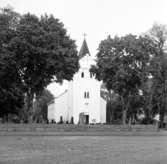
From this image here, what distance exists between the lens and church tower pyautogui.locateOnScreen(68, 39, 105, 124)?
3039 inches

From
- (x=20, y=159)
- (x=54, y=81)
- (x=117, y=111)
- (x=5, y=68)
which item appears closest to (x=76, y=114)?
(x=117, y=111)

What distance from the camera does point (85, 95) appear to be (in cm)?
7800

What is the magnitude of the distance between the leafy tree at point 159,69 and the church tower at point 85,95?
15.2m

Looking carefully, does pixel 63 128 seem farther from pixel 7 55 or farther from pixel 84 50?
pixel 84 50

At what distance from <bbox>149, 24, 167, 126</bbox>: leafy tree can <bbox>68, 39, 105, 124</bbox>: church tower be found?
15.2m

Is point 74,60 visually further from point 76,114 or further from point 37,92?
point 76,114

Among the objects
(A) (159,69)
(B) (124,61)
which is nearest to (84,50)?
(A) (159,69)

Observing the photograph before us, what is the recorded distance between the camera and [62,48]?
5053cm

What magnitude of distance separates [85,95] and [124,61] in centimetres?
2312

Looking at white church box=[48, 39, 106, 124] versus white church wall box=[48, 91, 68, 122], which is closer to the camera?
white church box=[48, 39, 106, 124]

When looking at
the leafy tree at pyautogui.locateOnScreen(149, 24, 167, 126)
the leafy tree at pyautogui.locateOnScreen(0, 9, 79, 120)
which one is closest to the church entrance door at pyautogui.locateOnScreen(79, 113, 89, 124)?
the leafy tree at pyautogui.locateOnScreen(149, 24, 167, 126)

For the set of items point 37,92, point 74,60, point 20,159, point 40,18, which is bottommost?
point 20,159

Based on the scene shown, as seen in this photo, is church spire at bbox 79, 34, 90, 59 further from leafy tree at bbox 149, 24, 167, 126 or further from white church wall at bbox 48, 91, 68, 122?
leafy tree at bbox 149, 24, 167, 126

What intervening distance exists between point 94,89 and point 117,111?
17.0 m
